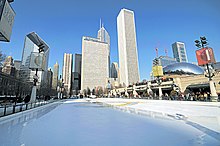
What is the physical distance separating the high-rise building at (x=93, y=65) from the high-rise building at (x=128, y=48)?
1739cm

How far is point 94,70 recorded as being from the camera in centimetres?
11281

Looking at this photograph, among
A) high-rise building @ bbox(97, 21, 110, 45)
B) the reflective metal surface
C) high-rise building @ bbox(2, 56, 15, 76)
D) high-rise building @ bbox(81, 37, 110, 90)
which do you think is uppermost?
high-rise building @ bbox(97, 21, 110, 45)

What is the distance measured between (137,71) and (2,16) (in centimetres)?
11936

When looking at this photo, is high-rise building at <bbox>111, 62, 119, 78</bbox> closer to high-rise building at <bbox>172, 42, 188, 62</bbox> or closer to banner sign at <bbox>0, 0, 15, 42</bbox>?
high-rise building at <bbox>172, 42, 188, 62</bbox>

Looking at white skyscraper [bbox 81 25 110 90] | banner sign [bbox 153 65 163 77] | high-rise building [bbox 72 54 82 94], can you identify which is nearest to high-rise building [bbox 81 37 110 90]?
white skyscraper [bbox 81 25 110 90]

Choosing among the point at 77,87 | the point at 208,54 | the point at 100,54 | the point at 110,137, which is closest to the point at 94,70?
the point at 100,54

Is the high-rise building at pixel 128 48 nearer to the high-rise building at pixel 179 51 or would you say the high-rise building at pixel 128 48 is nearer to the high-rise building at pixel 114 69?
the high-rise building at pixel 114 69

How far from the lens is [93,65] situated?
11331 cm

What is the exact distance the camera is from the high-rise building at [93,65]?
109375mm

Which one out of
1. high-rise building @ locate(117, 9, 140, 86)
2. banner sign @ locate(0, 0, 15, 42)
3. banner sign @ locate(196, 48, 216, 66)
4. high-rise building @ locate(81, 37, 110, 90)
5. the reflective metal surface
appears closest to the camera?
banner sign @ locate(0, 0, 15, 42)

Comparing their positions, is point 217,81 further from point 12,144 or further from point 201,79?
point 12,144

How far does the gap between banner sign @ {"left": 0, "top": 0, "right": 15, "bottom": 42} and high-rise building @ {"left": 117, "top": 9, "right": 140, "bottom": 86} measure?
110 m

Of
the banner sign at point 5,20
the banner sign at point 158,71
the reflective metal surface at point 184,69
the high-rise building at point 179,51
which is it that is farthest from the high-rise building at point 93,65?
the banner sign at point 5,20

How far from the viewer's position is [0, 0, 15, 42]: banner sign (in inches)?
297
